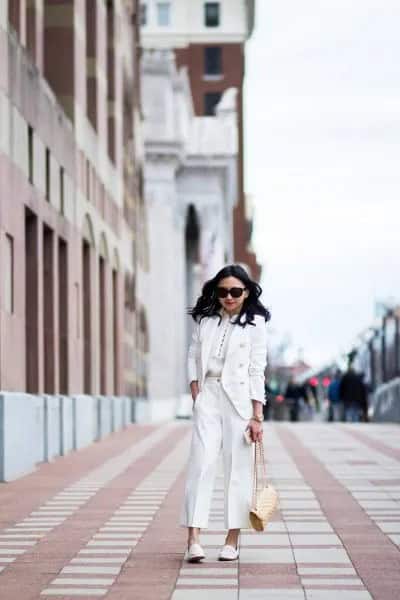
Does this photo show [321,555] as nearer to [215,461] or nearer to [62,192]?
[215,461]

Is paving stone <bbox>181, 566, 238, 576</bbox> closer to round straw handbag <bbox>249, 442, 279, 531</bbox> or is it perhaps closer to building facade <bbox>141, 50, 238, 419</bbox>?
round straw handbag <bbox>249, 442, 279, 531</bbox>

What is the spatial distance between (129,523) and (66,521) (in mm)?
610

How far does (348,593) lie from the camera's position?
28.5 feet

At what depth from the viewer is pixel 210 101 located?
358 ft

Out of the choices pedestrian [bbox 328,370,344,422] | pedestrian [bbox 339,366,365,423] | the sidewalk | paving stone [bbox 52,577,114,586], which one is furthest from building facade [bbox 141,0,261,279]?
paving stone [bbox 52,577,114,586]

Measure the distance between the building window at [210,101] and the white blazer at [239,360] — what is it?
98.0 m

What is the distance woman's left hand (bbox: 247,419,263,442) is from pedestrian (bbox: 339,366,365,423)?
121 feet

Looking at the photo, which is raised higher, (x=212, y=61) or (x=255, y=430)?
(x=212, y=61)

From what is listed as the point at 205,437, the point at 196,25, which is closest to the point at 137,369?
the point at 205,437

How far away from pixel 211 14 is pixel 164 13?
3.39m

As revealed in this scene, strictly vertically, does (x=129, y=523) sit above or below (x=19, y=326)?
below

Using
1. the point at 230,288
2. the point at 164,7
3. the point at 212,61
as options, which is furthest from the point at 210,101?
the point at 230,288

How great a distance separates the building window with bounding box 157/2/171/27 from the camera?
11081cm

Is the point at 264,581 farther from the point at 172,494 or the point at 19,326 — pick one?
the point at 19,326
